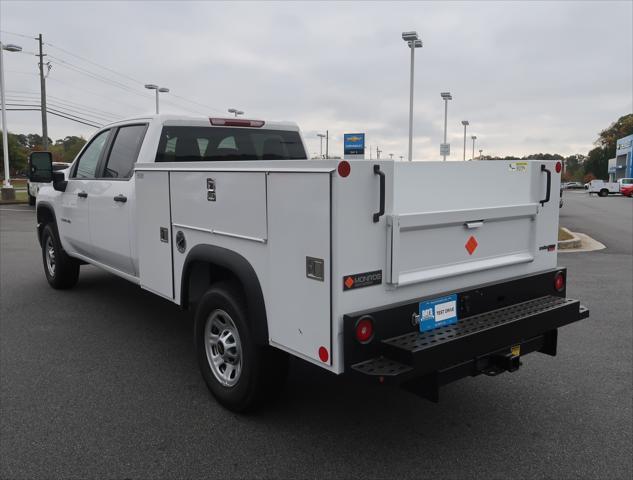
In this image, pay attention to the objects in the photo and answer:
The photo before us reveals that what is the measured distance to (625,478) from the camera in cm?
311

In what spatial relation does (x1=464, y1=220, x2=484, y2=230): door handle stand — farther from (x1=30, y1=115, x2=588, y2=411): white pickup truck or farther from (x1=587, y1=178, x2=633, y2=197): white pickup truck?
(x1=587, y1=178, x2=633, y2=197): white pickup truck

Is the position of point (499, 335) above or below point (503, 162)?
below

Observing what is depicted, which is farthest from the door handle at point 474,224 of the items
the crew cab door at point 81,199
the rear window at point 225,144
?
the crew cab door at point 81,199

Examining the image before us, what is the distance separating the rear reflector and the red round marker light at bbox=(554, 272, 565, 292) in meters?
3.21

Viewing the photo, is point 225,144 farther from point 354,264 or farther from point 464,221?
point 354,264

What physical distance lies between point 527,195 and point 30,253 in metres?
10.3

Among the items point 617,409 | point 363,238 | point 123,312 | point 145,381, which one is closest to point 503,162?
point 363,238

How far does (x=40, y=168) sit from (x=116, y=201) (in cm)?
190

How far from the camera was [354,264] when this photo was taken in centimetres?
295

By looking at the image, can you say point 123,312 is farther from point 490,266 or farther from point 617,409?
point 617,409

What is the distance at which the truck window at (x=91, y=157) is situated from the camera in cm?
611

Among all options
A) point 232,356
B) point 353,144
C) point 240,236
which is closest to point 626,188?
point 353,144

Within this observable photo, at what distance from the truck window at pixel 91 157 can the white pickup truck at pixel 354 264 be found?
1.30 meters

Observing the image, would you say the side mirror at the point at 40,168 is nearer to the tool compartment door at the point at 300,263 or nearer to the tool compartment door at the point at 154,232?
the tool compartment door at the point at 154,232
